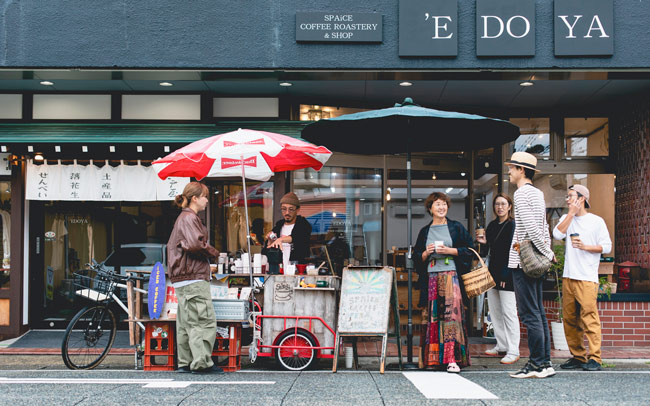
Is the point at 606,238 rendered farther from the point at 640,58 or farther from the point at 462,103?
the point at 462,103

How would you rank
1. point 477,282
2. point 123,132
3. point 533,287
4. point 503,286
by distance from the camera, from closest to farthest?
point 533,287
point 477,282
point 503,286
point 123,132

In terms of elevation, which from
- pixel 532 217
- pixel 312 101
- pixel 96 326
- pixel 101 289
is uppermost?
pixel 312 101

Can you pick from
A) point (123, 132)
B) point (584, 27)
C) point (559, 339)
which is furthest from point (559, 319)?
point (123, 132)

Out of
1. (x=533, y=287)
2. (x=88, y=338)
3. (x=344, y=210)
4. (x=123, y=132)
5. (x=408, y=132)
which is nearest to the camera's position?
(x=533, y=287)

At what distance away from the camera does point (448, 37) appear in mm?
8492

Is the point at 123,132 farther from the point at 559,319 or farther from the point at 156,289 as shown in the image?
the point at 559,319

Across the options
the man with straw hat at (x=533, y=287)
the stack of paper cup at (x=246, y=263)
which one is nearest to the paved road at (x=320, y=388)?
the man with straw hat at (x=533, y=287)

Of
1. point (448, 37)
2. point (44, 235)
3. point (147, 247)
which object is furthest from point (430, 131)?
point (44, 235)

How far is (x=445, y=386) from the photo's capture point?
5.78 meters

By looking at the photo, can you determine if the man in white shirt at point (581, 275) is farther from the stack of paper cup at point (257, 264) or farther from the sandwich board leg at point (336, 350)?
the stack of paper cup at point (257, 264)

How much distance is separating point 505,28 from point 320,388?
5685 mm

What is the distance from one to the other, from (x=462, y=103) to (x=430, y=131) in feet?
9.66

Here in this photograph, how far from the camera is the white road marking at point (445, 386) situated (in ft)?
17.5

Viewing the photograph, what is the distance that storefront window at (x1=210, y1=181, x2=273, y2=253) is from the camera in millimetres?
9688
